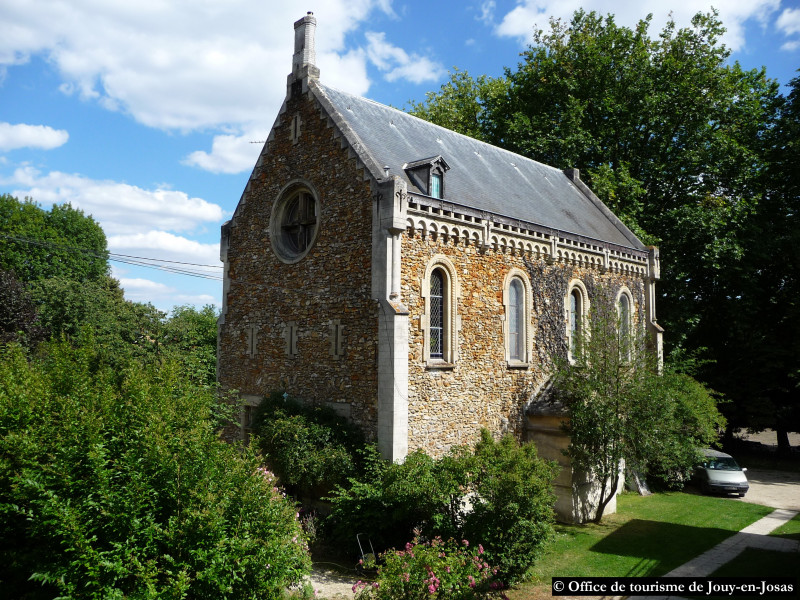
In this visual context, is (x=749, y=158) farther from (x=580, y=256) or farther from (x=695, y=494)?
(x=695, y=494)

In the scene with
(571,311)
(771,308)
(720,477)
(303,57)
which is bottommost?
(720,477)

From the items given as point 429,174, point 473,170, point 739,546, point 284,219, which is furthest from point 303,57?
point 739,546

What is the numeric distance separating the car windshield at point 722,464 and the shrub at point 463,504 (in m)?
11.5

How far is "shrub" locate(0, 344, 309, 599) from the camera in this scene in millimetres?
6762

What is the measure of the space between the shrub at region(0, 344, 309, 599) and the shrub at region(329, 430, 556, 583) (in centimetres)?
419

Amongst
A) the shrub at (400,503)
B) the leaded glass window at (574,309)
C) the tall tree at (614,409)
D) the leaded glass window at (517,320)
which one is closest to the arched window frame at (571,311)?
the leaded glass window at (574,309)

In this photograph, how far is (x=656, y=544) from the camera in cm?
1468

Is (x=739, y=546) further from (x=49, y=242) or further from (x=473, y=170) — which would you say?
(x=49, y=242)

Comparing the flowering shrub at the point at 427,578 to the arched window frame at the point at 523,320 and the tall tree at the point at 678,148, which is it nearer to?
the arched window frame at the point at 523,320

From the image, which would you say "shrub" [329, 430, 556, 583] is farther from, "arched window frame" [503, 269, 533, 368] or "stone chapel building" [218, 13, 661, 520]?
"arched window frame" [503, 269, 533, 368]

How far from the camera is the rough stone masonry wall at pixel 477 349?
1495 cm

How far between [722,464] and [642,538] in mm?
8225

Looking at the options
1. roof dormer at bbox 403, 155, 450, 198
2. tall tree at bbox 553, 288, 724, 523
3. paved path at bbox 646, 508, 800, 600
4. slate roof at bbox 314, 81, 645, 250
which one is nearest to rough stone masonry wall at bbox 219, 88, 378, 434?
slate roof at bbox 314, 81, 645, 250

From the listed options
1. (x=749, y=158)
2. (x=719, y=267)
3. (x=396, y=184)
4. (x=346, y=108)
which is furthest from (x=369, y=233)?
(x=749, y=158)
